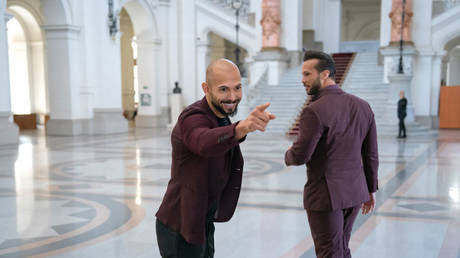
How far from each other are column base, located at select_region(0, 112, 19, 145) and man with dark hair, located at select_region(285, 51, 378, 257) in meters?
11.8

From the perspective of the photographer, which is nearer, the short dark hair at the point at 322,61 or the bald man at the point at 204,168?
the bald man at the point at 204,168

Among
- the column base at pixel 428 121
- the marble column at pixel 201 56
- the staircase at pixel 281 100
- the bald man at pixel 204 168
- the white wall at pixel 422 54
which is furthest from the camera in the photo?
the marble column at pixel 201 56

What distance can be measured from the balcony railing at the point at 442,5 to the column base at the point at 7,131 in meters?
15.3

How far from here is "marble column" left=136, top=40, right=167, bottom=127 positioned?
19.3 m

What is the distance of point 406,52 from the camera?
16.1m

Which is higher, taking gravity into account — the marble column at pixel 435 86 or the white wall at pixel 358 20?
the white wall at pixel 358 20

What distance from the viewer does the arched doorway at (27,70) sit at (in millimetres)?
20766

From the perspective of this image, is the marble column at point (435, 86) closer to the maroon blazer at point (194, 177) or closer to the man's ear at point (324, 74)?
the man's ear at point (324, 74)

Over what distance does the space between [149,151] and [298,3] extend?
10.7 metres

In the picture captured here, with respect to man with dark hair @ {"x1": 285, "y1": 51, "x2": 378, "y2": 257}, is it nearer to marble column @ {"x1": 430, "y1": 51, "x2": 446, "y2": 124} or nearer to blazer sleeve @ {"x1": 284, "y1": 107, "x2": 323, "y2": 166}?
blazer sleeve @ {"x1": 284, "y1": 107, "x2": 323, "y2": 166}

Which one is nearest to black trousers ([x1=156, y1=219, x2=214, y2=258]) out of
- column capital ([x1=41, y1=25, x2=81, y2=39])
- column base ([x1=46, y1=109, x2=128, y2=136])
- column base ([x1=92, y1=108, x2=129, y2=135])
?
column base ([x1=46, y1=109, x2=128, y2=136])

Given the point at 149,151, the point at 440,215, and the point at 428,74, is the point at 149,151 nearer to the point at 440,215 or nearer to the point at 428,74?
the point at 440,215

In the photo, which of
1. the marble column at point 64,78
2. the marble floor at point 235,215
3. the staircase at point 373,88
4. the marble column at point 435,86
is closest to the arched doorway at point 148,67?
the marble column at point 64,78

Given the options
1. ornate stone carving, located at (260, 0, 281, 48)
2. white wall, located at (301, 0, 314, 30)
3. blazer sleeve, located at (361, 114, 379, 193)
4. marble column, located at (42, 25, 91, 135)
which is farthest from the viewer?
white wall, located at (301, 0, 314, 30)
